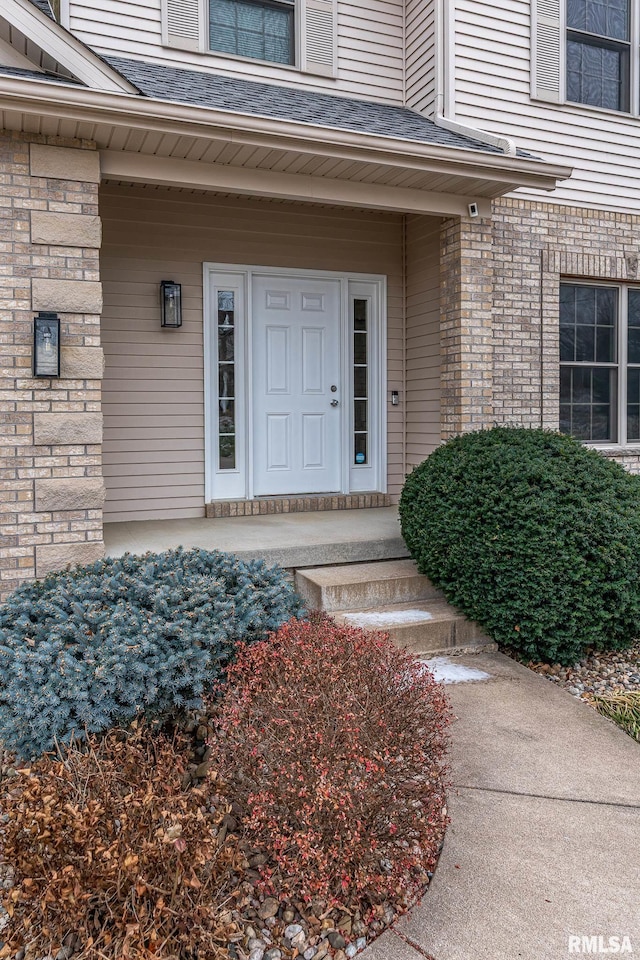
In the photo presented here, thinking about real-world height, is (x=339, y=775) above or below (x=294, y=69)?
below

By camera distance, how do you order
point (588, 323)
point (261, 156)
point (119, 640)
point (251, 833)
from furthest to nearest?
point (588, 323)
point (261, 156)
point (119, 640)
point (251, 833)

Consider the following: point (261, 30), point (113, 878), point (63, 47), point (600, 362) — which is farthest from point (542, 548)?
point (261, 30)

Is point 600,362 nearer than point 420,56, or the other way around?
point 420,56

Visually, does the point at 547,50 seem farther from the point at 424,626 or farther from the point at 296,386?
the point at 424,626

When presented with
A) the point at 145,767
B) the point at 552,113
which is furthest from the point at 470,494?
the point at 552,113

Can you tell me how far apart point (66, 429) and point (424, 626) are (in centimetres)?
257

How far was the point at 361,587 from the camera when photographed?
474cm

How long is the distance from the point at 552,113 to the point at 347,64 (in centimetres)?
194

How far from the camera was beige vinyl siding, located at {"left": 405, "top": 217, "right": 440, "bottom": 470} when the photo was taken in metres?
6.42

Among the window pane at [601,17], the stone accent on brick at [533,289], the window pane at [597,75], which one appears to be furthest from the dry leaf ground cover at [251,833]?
the window pane at [601,17]

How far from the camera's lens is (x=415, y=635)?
174 inches

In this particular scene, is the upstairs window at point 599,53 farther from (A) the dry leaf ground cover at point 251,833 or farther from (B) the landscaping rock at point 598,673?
(A) the dry leaf ground cover at point 251,833

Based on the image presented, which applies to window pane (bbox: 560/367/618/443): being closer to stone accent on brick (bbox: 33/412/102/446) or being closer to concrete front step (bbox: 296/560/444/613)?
concrete front step (bbox: 296/560/444/613)

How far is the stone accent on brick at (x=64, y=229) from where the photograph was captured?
175 inches
